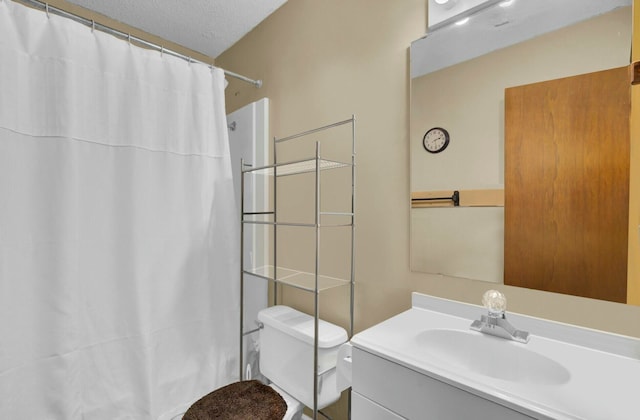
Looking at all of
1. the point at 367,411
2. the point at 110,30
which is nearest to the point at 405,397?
the point at 367,411

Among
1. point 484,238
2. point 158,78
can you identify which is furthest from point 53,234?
point 484,238

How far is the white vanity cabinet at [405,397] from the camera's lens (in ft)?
2.01

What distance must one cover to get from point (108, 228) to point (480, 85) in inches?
64.3

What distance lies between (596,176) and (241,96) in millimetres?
1927

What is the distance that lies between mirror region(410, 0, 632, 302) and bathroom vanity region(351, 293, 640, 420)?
0.20m

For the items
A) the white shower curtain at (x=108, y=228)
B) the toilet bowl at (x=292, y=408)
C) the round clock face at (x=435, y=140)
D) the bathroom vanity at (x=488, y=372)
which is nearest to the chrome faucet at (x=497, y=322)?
the bathroom vanity at (x=488, y=372)

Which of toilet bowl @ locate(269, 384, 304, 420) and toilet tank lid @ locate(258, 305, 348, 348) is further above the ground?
toilet tank lid @ locate(258, 305, 348, 348)

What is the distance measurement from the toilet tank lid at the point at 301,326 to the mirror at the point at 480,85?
45 cm

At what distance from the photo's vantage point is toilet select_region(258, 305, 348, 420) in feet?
3.97

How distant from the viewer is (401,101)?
1165 millimetres

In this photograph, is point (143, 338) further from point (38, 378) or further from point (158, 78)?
point (158, 78)

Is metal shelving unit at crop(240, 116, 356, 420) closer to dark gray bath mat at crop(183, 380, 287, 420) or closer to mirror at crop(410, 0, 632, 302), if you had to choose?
dark gray bath mat at crop(183, 380, 287, 420)

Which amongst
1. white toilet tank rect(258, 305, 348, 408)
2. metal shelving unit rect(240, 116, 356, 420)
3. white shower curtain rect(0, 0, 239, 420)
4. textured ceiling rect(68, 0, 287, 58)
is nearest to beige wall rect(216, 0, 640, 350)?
metal shelving unit rect(240, 116, 356, 420)

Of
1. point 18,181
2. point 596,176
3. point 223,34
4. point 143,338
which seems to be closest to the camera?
point 596,176
